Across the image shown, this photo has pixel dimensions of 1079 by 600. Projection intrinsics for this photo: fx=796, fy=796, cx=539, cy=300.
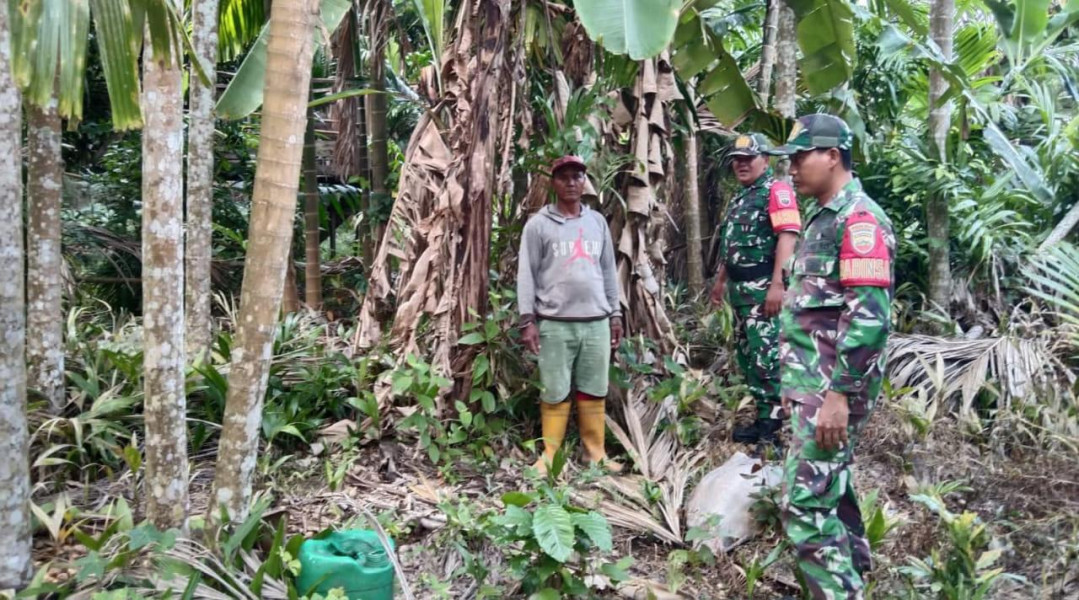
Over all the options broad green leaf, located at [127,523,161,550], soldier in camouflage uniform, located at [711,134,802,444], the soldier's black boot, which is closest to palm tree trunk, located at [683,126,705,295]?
soldier in camouflage uniform, located at [711,134,802,444]

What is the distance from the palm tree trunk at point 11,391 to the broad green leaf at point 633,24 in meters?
2.29

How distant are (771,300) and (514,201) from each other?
1974 millimetres

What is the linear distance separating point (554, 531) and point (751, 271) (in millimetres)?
2388

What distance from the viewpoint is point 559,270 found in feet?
14.6

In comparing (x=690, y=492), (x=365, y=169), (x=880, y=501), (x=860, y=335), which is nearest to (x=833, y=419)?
(x=860, y=335)

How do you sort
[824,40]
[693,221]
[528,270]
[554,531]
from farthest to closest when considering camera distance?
1. [693,221]
2. [824,40]
3. [528,270]
4. [554,531]

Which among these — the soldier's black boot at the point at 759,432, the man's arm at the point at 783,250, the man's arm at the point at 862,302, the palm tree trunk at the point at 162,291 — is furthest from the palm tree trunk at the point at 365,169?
the man's arm at the point at 862,302

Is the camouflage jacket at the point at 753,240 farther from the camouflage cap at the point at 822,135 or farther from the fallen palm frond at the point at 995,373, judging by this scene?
the camouflage cap at the point at 822,135

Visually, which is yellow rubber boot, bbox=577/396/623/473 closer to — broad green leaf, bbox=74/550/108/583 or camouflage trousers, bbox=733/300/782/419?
camouflage trousers, bbox=733/300/782/419

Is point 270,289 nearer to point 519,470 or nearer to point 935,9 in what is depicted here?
point 519,470

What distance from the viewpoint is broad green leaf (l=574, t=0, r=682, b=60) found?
3625 millimetres

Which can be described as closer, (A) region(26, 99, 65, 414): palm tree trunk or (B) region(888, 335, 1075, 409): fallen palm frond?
(A) region(26, 99, 65, 414): palm tree trunk

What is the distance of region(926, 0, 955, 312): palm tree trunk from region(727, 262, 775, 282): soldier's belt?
2.29 meters

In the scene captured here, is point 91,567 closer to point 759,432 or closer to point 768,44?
point 759,432
